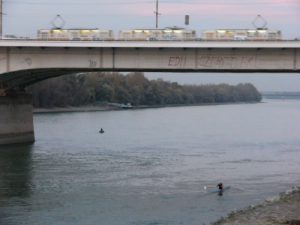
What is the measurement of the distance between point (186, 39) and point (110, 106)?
402 feet

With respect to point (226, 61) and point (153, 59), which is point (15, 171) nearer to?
point (153, 59)

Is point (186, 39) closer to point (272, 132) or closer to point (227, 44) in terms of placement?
point (227, 44)

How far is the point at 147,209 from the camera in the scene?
94.9 feet

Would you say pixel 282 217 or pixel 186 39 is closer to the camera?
pixel 282 217

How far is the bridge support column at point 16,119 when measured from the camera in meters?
57.4

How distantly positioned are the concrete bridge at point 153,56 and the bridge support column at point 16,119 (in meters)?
10.7

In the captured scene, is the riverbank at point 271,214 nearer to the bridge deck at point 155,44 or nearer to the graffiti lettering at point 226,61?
the bridge deck at point 155,44

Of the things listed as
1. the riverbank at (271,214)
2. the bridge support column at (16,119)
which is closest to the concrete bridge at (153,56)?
the bridge support column at (16,119)

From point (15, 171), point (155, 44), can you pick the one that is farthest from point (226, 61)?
point (15, 171)

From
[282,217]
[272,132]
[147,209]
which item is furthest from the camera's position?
[272,132]

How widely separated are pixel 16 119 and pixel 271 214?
39238 mm

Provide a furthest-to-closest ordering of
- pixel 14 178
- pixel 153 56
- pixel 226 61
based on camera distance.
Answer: pixel 153 56 < pixel 226 61 < pixel 14 178

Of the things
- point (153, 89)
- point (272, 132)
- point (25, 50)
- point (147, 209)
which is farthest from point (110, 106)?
point (147, 209)

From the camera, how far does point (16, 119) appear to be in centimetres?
5931
